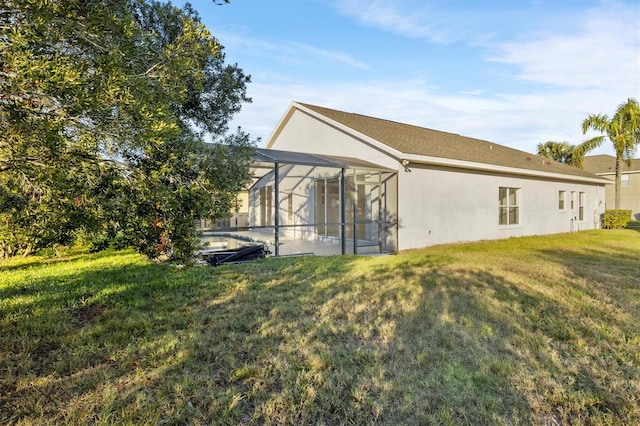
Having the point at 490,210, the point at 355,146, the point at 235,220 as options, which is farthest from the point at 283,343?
the point at 235,220

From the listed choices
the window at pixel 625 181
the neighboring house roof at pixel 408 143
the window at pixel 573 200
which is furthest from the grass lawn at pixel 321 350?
the window at pixel 625 181

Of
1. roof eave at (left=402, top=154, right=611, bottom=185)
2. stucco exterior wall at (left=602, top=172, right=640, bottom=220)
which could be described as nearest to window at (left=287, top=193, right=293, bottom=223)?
roof eave at (left=402, top=154, right=611, bottom=185)

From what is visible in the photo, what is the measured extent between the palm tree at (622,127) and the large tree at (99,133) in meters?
25.3

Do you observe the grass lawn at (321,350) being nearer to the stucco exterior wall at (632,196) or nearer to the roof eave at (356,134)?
the roof eave at (356,134)

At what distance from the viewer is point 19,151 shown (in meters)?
2.53

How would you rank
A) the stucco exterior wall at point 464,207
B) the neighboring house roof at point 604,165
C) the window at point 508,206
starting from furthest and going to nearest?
the neighboring house roof at point 604,165
the window at point 508,206
the stucco exterior wall at point 464,207

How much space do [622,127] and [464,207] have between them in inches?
602

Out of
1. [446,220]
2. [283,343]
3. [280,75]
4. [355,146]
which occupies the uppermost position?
[280,75]

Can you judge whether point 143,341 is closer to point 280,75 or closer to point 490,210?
point 280,75

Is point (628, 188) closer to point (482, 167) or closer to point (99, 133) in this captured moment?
point (482, 167)

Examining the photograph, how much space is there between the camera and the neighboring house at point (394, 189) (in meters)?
11.5

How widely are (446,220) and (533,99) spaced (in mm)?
9200

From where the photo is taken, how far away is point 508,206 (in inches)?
596

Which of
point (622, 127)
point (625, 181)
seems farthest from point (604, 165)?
point (622, 127)
